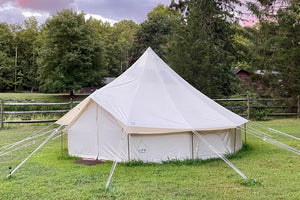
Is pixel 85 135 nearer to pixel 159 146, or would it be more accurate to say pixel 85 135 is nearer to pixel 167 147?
pixel 159 146

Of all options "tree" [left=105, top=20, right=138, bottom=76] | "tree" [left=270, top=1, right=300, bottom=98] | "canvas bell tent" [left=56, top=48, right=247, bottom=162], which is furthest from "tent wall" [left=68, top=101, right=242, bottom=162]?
"tree" [left=105, top=20, right=138, bottom=76]

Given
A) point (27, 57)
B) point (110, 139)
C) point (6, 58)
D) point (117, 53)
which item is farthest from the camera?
point (117, 53)

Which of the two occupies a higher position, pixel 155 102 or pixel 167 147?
pixel 155 102

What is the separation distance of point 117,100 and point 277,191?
3.90m

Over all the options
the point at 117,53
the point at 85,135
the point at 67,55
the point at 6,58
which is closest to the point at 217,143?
the point at 85,135

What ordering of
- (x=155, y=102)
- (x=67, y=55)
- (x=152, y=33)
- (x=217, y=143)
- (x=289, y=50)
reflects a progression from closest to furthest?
(x=217, y=143) < (x=155, y=102) < (x=289, y=50) < (x=67, y=55) < (x=152, y=33)

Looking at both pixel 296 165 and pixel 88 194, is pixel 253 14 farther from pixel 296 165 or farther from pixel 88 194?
pixel 88 194

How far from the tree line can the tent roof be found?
245 inches

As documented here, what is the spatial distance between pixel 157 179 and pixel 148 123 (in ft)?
4.51

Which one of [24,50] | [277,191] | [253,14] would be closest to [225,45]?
[253,14]

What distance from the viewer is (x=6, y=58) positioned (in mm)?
37594

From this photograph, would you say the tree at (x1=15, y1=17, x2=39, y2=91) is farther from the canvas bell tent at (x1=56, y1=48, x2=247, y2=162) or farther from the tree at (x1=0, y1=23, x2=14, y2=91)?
the canvas bell tent at (x1=56, y1=48, x2=247, y2=162)

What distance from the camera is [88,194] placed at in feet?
14.2

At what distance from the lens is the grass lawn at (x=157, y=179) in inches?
170
